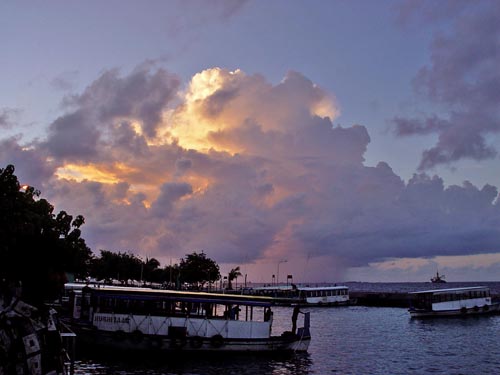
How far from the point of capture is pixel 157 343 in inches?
1437

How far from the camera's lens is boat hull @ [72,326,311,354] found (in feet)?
120

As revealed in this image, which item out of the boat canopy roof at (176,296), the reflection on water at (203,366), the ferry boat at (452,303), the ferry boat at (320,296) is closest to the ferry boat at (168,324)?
the boat canopy roof at (176,296)

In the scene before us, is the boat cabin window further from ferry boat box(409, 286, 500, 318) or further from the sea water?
ferry boat box(409, 286, 500, 318)

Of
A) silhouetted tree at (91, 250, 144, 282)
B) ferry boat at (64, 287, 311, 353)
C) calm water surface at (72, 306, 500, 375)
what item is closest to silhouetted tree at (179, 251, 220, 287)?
silhouetted tree at (91, 250, 144, 282)

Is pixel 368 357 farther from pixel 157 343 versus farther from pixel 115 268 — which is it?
pixel 115 268

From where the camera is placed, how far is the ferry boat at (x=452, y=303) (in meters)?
79.2

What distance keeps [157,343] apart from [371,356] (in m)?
19.3

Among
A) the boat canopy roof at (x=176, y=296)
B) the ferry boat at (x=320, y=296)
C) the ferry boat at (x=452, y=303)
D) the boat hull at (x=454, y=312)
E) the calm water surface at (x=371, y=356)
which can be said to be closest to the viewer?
the calm water surface at (x=371, y=356)

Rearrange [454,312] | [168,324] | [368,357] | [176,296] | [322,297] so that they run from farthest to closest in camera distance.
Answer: [322,297] < [454,312] < [368,357] < [176,296] < [168,324]

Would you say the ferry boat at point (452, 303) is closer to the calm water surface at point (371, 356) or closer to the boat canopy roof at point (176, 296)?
the calm water surface at point (371, 356)

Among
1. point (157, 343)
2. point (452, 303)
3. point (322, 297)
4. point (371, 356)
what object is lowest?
point (371, 356)

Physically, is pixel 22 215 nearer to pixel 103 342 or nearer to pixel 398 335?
pixel 103 342

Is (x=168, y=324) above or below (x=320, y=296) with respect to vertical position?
above

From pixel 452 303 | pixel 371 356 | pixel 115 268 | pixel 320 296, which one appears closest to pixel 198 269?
pixel 115 268
